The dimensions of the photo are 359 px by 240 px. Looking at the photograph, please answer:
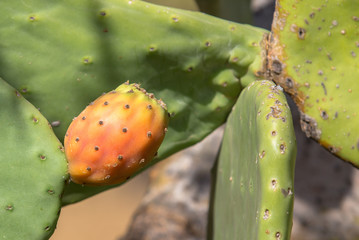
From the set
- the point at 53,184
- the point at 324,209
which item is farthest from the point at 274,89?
the point at 324,209

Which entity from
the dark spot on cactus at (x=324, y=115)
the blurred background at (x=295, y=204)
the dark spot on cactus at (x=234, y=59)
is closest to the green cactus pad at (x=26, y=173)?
the dark spot on cactus at (x=234, y=59)

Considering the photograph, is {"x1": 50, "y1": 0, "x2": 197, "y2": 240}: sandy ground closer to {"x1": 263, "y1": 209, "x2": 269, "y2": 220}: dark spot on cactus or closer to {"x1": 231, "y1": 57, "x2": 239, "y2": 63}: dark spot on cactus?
{"x1": 231, "y1": 57, "x2": 239, "y2": 63}: dark spot on cactus

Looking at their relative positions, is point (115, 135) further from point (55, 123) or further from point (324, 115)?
point (324, 115)

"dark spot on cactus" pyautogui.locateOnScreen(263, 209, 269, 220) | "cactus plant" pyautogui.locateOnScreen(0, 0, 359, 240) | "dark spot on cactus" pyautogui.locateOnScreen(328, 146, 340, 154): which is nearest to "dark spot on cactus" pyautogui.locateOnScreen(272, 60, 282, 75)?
"cactus plant" pyautogui.locateOnScreen(0, 0, 359, 240)

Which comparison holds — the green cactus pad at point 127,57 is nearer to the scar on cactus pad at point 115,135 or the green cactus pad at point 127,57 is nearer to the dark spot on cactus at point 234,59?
the dark spot on cactus at point 234,59

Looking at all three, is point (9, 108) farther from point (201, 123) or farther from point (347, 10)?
point (347, 10)

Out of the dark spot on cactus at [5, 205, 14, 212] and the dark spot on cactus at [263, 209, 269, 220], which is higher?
the dark spot on cactus at [263, 209, 269, 220]

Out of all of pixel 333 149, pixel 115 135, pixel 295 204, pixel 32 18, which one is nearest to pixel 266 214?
pixel 115 135
